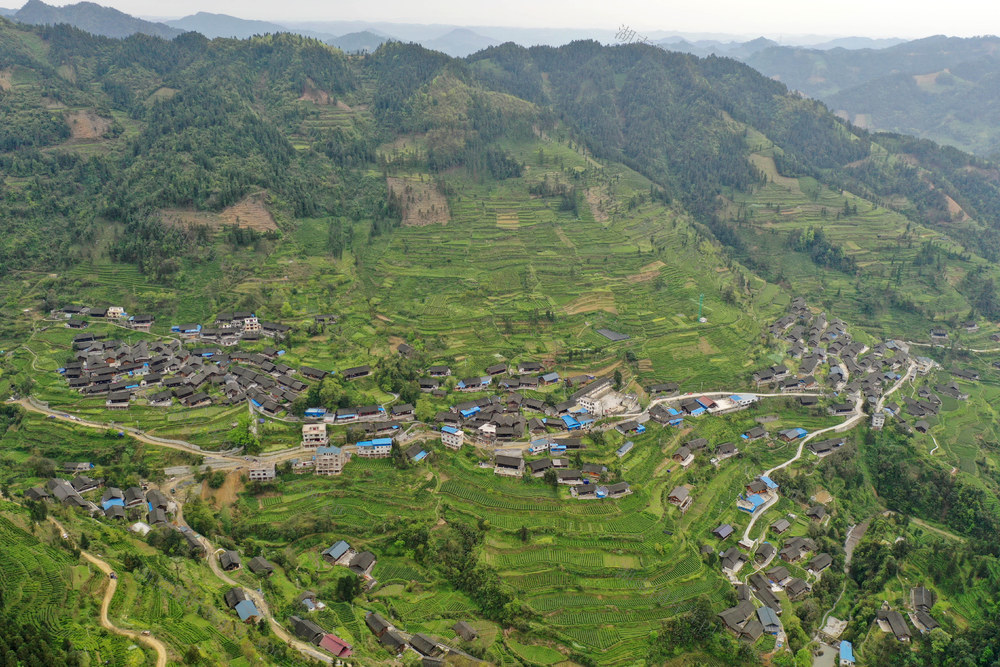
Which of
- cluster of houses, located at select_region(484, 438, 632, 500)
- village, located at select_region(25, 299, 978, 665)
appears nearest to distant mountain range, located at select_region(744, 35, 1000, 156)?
village, located at select_region(25, 299, 978, 665)

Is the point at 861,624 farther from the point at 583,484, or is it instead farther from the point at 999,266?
the point at 999,266

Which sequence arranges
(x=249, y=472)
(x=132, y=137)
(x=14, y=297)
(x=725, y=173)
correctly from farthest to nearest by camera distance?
(x=725, y=173) → (x=132, y=137) → (x=14, y=297) → (x=249, y=472)

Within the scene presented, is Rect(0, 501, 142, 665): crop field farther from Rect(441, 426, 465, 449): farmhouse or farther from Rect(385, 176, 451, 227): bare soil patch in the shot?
Rect(385, 176, 451, 227): bare soil patch

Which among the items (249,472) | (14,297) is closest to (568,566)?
(249,472)

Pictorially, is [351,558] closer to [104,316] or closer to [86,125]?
[104,316]

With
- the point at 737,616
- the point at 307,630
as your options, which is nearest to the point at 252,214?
the point at 307,630

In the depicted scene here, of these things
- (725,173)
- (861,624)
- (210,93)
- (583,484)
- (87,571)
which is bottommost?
(861,624)
